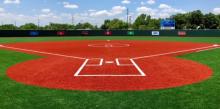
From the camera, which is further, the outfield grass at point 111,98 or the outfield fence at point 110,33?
the outfield fence at point 110,33

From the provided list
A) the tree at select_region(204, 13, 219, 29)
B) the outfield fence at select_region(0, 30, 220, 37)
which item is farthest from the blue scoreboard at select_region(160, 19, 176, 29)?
the tree at select_region(204, 13, 219, 29)

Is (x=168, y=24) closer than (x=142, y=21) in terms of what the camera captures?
Yes

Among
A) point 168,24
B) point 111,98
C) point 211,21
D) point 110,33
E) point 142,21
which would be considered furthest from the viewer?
point 142,21

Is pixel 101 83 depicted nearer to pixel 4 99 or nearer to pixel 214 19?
pixel 4 99

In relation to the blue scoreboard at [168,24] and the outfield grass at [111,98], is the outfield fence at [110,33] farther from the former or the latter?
the outfield grass at [111,98]

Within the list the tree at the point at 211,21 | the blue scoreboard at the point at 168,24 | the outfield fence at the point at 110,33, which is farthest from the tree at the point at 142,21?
the outfield fence at the point at 110,33

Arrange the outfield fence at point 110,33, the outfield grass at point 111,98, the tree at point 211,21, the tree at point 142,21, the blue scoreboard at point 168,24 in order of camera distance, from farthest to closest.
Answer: the tree at point 142,21 → the tree at point 211,21 → the blue scoreboard at point 168,24 → the outfield fence at point 110,33 → the outfield grass at point 111,98

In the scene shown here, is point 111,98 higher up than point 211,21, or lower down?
lower down

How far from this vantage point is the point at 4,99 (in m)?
6.60

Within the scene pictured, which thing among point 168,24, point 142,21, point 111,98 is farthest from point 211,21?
point 111,98

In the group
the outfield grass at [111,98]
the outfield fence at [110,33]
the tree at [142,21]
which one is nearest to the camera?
the outfield grass at [111,98]

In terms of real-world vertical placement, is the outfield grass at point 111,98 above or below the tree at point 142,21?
below

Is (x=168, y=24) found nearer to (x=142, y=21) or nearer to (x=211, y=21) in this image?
(x=211, y=21)

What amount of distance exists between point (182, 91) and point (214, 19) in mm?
104802
